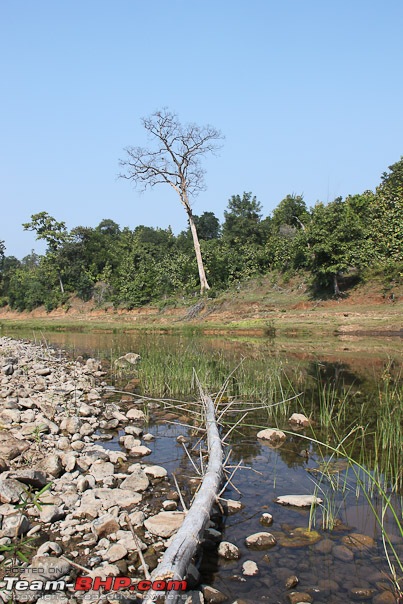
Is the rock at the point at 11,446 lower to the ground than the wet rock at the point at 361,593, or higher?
higher

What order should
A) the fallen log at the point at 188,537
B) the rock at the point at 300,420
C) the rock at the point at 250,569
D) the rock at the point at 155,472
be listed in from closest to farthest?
the fallen log at the point at 188,537 → the rock at the point at 250,569 → the rock at the point at 155,472 → the rock at the point at 300,420

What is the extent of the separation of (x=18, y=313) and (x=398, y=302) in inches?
1937

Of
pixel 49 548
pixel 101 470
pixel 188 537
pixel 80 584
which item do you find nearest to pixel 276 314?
pixel 101 470

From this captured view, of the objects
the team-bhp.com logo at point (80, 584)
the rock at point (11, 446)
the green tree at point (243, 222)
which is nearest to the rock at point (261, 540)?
the team-bhp.com logo at point (80, 584)

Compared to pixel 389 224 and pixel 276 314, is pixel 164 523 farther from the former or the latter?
pixel 389 224

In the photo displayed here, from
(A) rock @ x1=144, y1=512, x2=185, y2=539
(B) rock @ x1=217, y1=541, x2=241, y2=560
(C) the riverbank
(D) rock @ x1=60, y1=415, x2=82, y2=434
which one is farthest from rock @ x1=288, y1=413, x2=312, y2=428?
(C) the riverbank

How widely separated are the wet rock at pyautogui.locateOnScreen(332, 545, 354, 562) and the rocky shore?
127 centimetres

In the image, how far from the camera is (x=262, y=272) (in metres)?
38.2

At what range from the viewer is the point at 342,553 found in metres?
3.90

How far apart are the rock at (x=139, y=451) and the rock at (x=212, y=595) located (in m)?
3.14

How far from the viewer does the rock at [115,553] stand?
3701mm

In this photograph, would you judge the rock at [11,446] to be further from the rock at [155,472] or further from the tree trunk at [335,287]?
the tree trunk at [335,287]

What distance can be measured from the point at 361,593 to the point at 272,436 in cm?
357

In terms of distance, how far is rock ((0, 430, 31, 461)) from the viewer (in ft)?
18.6
